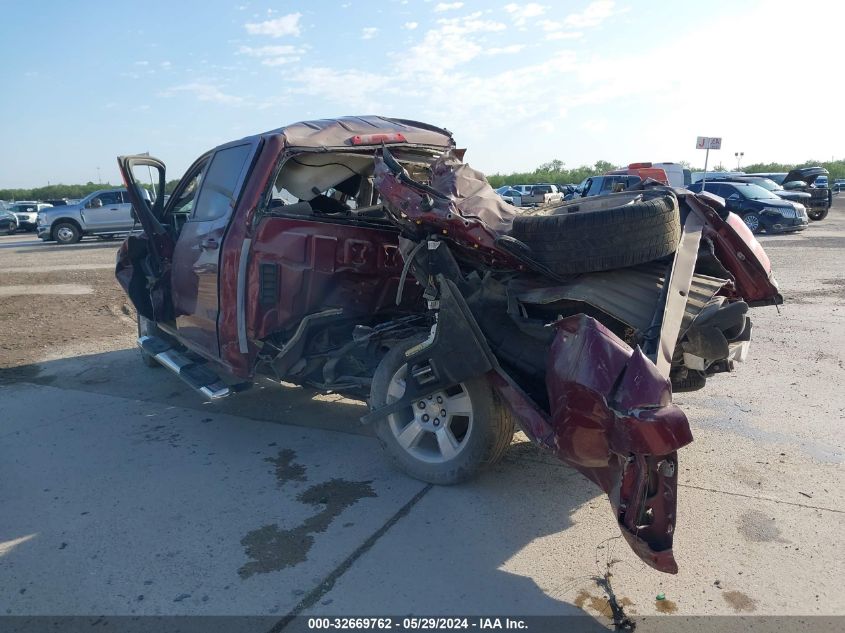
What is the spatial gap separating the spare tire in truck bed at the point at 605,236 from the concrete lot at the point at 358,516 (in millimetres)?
1407

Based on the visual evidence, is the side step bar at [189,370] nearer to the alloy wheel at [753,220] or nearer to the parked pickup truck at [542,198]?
the parked pickup truck at [542,198]

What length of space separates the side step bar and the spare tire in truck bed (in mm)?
2631

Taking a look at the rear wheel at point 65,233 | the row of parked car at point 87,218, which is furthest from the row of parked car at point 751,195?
the rear wheel at point 65,233

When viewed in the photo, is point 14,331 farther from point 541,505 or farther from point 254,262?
point 541,505

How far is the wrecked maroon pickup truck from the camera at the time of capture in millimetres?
2934

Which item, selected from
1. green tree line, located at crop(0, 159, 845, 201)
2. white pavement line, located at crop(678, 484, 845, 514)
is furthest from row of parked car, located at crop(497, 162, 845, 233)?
green tree line, located at crop(0, 159, 845, 201)

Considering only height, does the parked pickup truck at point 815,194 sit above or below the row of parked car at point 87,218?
above

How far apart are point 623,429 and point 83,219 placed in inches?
1006

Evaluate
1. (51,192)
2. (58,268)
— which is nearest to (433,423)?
(58,268)

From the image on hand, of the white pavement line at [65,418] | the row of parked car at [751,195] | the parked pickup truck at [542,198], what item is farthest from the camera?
the row of parked car at [751,195]

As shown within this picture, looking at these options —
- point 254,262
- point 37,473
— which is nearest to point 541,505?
point 254,262

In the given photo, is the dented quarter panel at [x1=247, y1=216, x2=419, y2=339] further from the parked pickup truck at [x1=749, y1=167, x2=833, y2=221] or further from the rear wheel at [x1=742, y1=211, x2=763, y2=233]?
the parked pickup truck at [x1=749, y1=167, x2=833, y2=221]

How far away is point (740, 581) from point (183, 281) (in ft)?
15.1

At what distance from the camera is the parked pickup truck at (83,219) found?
23828 millimetres
